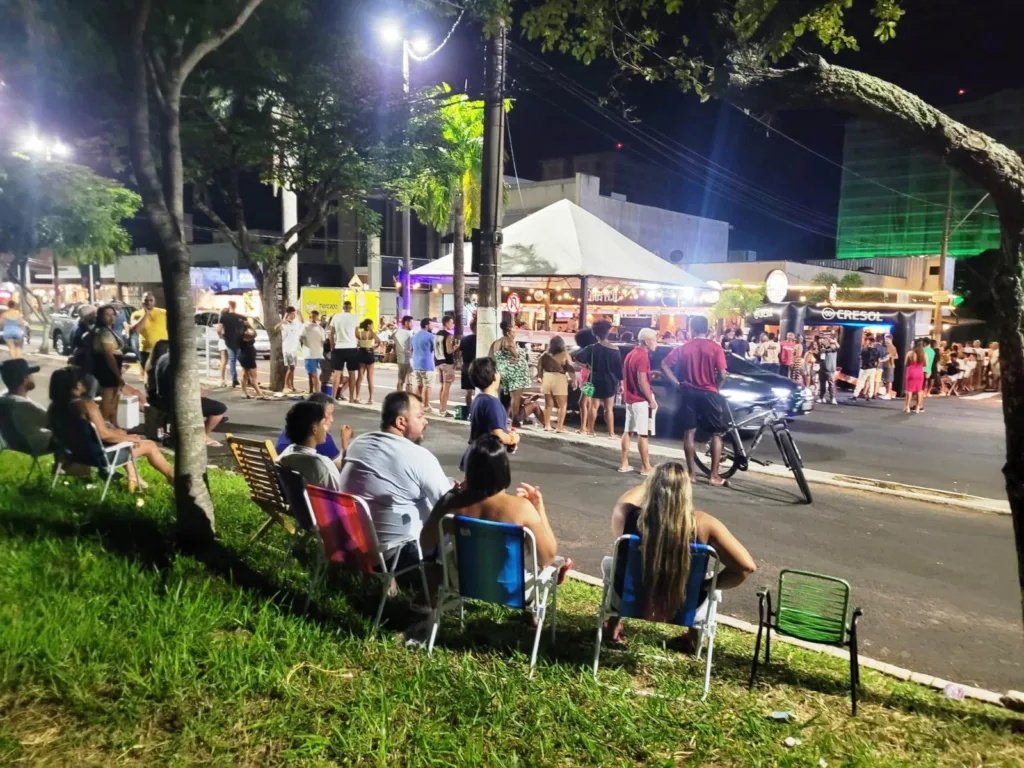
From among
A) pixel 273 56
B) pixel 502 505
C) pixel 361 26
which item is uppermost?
pixel 361 26

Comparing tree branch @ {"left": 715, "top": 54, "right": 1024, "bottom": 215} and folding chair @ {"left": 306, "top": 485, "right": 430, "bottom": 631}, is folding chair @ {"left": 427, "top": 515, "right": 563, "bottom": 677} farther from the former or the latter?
tree branch @ {"left": 715, "top": 54, "right": 1024, "bottom": 215}

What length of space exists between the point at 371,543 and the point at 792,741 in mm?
2210

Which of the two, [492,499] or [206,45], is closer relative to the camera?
[492,499]

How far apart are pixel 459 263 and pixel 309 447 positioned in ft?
52.6

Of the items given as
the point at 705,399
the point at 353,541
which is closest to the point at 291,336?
the point at 705,399

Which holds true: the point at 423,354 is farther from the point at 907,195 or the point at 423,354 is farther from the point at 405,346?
the point at 907,195

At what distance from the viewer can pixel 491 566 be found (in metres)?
3.54

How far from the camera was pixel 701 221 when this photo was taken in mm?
44250

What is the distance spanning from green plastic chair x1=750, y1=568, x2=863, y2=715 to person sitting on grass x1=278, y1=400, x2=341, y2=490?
2.52m

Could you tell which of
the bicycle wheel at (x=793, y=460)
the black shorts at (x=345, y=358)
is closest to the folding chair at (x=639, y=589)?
the bicycle wheel at (x=793, y=460)

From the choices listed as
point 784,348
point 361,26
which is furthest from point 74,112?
point 784,348

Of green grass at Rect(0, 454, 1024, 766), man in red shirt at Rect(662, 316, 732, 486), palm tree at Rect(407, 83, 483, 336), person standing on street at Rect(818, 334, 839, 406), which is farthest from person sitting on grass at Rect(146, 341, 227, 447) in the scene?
person standing on street at Rect(818, 334, 839, 406)

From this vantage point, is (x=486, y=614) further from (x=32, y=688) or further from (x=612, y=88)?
(x=612, y=88)

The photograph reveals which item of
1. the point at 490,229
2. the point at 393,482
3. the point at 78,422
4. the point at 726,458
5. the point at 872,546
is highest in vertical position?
the point at 490,229
